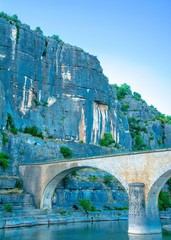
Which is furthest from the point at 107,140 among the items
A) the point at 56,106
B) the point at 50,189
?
the point at 50,189

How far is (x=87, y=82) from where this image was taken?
6125 centimetres

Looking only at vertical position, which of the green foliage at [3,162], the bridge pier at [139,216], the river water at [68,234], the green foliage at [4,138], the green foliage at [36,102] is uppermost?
the green foliage at [36,102]

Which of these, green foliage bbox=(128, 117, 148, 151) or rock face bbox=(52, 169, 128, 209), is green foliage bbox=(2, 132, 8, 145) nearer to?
rock face bbox=(52, 169, 128, 209)

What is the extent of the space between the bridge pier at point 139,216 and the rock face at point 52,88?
23.8m

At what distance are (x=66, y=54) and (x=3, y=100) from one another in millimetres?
17079

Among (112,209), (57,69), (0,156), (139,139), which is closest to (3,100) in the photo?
(0,156)

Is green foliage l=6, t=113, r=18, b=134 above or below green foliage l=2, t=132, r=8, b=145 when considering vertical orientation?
above

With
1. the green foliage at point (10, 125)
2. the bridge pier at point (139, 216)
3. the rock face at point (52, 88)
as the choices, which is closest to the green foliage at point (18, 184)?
the green foliage at point (10, 125)

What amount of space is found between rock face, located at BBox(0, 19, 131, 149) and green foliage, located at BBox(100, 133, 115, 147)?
29.5 inches

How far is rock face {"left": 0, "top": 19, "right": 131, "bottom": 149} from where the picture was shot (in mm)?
52219

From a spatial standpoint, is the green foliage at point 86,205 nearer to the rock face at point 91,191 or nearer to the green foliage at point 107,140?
the rock face at point 91,191

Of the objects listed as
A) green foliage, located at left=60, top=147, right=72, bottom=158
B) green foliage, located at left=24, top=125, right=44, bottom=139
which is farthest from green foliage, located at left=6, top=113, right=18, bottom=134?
green foliage, located at left=60, top=147, right=72, bottom=158

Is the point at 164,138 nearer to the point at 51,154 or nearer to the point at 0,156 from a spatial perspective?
the point at 51,154

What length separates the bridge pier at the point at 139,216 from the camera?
2727cm
